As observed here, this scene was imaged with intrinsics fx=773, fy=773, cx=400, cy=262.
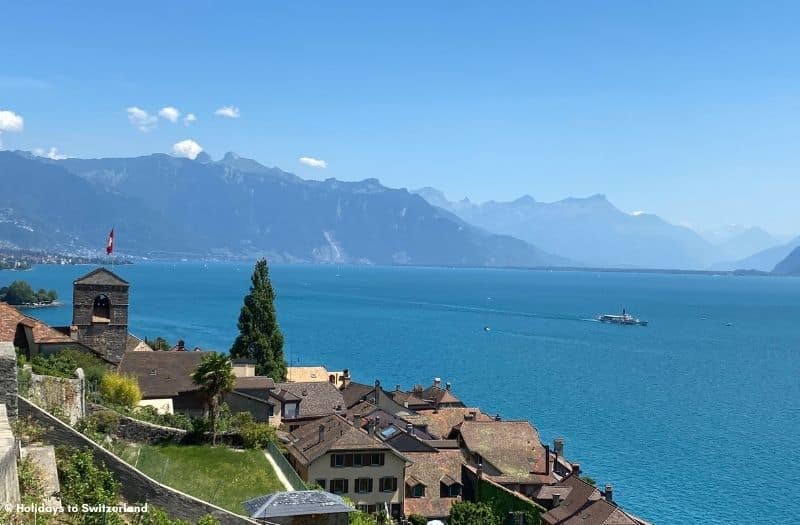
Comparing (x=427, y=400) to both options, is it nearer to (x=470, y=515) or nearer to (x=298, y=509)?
(x=470, y=515)

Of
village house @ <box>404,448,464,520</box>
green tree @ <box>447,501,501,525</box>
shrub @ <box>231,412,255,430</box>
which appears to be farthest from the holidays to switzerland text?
village house @ <box>404,448,464,520</box>

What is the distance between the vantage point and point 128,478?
21578mm

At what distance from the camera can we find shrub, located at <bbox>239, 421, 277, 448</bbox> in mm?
34062

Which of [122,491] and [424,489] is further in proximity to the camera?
[424,489]

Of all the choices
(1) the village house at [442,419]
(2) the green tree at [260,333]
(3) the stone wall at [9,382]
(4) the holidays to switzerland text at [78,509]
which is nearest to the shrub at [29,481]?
(4) the holidays to switzerland text at [78,509]

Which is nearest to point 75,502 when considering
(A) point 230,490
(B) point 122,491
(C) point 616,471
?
(B) point 122,491

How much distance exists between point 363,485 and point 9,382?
24.4 meters

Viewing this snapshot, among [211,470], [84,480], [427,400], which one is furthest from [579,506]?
[427,400]

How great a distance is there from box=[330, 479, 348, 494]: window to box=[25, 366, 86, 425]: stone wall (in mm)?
14831

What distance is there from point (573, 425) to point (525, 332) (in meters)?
95.4

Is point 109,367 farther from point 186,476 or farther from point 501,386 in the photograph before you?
point 501,386

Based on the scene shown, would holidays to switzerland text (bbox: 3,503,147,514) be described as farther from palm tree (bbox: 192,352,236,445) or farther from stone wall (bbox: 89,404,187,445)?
palm tree (bbox: 192,352,236,445)

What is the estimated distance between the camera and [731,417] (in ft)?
276

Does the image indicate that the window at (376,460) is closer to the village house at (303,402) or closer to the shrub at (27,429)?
the village house at (303,402)
